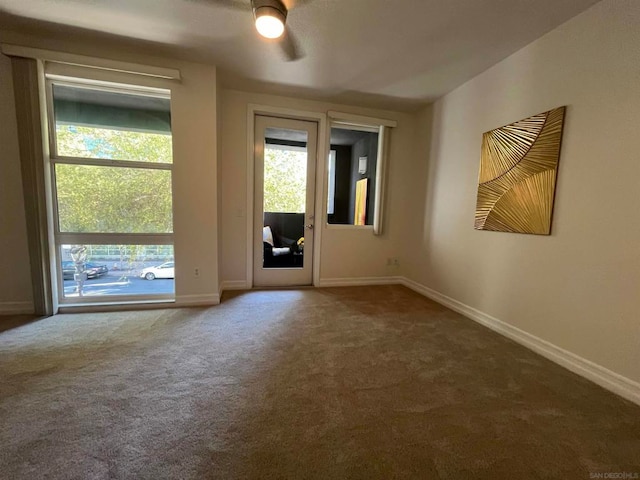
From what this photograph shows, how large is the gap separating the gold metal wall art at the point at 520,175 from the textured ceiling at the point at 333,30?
0.72 meters

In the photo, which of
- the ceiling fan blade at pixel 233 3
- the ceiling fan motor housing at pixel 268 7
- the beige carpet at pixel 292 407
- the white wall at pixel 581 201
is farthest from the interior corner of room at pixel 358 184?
the beige carpet at pixel 292 407

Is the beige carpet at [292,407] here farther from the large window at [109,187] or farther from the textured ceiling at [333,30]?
the textured ceiling at [333,30]

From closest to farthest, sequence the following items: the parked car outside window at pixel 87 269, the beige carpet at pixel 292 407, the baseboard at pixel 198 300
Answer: the beige carpet at pixel 292 407, the parked car outside window at pixel 87 269, the baseboard at pixel 198 300

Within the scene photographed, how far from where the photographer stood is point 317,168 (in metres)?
3.65

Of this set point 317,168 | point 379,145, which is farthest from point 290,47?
point 379,145

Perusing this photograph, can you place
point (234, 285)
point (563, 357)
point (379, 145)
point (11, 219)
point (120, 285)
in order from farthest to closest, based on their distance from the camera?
point (379, 145) → point (234, 285) → point (120, 285) → point (11, 219) → point (563, 357)

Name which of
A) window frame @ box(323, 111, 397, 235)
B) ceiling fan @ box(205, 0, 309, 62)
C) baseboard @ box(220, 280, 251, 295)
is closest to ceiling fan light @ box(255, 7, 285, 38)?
ceiling fan @ box(205, 0, 309, 62)

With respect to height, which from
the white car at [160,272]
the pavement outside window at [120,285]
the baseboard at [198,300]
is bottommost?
the baseboard at [198,300]

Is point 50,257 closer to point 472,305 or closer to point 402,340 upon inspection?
point 402,340

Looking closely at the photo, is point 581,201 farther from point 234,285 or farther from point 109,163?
point 109,163

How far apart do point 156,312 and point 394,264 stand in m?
3.21

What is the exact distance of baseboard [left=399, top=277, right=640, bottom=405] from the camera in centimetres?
166

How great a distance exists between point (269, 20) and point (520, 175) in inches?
94.1

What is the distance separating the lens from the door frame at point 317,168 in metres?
3.37
